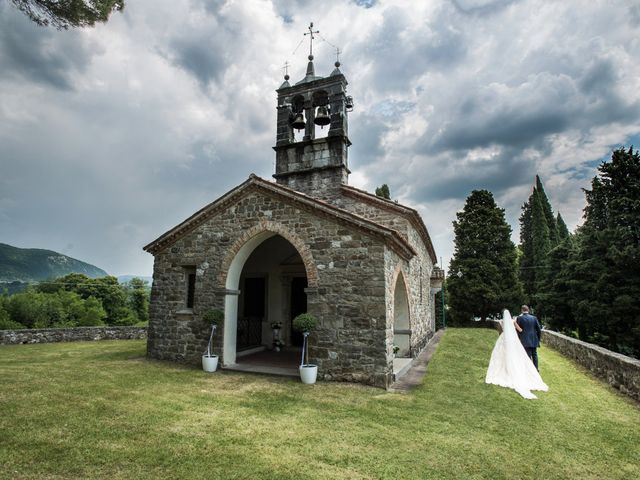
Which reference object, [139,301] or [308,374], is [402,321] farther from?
[139,301]

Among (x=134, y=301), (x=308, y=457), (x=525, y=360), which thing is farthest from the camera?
(x=134, y=301)

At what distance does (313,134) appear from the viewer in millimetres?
13133

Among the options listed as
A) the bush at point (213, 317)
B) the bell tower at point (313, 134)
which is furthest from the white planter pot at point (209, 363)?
the bell tower at point (313, 134)

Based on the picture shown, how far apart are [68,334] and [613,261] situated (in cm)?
2617

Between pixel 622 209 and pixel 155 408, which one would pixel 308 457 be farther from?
pixel 622 209

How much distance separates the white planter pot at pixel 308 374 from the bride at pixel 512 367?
4.01m

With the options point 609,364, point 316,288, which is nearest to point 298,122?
point 316,288

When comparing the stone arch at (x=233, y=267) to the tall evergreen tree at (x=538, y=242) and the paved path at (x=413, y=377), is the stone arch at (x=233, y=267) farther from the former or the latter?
the tall evergreen tree at (x=538, y=242)

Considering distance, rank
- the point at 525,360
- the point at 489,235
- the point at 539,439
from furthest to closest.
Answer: the point at 489,235
the point at 525,360
the point at 539,439

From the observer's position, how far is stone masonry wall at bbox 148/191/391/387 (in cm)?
794

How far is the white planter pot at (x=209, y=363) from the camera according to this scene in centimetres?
907

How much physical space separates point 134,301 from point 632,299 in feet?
125

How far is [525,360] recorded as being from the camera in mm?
8008

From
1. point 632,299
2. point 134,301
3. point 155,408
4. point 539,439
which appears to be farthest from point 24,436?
point 134,301
